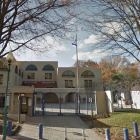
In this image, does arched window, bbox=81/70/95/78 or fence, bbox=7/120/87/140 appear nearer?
fence, bbox=7/120/87/140

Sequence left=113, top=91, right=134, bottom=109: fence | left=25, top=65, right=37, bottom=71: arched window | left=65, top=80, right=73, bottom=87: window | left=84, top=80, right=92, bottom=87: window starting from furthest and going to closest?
1. left=25, top=65, right=37, bottom=71: arched window
2. left=84, top=80, right=92, bottom=87: window
3. left=65, top=80, right=73, bottom=87: window
4. left=113, top=91, right=134, bottom=109: fence

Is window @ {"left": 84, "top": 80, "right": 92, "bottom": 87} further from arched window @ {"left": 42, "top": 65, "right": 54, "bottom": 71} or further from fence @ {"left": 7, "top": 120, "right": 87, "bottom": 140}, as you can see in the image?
fence @ {"left": 7, "top": 120, "right": 87, "bottom": 140}

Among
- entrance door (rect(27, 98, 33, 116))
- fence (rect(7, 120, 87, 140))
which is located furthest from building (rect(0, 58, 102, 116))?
fence (rect(7, 120, 87, 140))

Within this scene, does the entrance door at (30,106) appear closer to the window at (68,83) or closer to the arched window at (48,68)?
the window at (68,83)

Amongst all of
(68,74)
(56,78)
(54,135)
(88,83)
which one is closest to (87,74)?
(88,83)

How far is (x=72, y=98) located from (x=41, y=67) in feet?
40.4

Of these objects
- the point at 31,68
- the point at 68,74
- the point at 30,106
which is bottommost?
the point at 30,106

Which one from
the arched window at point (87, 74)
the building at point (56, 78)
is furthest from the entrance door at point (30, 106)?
the arched window at point (87, 74)

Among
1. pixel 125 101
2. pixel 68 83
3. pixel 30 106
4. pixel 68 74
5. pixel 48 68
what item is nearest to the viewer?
pixel 30 106

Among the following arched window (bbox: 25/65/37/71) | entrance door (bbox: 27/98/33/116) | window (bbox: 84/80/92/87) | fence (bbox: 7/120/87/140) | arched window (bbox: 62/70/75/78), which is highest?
arched window (bbox: 25/65/37/71)

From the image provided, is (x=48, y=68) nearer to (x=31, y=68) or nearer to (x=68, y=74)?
(x=31, y=68)

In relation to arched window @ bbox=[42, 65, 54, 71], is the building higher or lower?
lower

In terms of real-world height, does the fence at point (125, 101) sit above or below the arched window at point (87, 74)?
below

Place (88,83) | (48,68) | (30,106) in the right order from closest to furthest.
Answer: (30,106) < (88,83) < (48,68)
